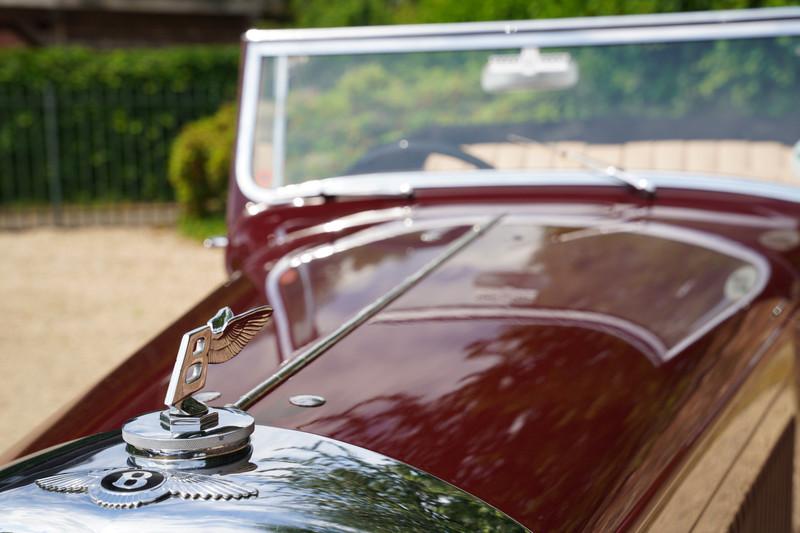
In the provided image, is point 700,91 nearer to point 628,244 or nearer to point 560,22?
point 560,22

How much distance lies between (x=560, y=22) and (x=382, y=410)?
158 cm

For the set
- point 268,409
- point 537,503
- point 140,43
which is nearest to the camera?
point 537,503

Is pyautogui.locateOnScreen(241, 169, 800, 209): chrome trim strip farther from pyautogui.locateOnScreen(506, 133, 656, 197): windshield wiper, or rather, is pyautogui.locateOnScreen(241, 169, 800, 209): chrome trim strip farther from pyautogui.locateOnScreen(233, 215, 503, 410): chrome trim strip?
pyautogui.locateOnScreen(233, 215, 503, 410): chrome trim strip

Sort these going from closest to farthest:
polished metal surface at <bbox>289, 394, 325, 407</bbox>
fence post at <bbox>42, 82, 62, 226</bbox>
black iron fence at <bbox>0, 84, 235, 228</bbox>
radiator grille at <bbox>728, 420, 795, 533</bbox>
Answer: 1. polished metal surface at <bbox>289, 394, 325, 407</bbox>
2. radiator grille at <bbox>728, 420, 795, 533</bbox>
3. fence post at <bbox>42, 82, 62, 226</bbox>
4. black iron fence at <bbox>0, 84, 235, 228</bbox>

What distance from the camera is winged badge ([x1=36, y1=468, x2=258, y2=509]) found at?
938mm

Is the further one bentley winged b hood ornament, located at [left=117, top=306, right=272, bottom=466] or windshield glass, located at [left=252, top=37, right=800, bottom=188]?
windshield glass, located at [left=252, top=37, right=800, bottom=188]

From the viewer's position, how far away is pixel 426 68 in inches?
105

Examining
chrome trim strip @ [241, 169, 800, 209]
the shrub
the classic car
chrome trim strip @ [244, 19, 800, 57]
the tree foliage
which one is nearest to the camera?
the classic car

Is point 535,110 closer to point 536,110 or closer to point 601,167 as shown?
point 536,110

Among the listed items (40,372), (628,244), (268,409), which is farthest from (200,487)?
(40,372)

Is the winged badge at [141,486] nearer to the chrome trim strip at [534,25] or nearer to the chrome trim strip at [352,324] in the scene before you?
the chrome trim strip at [352,324]

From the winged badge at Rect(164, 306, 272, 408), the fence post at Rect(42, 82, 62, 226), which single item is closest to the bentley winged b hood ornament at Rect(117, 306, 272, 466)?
the winged badge at Rect(164, 306, 272, 408)

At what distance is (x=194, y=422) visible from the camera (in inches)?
40.6

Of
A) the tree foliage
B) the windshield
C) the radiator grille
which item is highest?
the tree foliage
